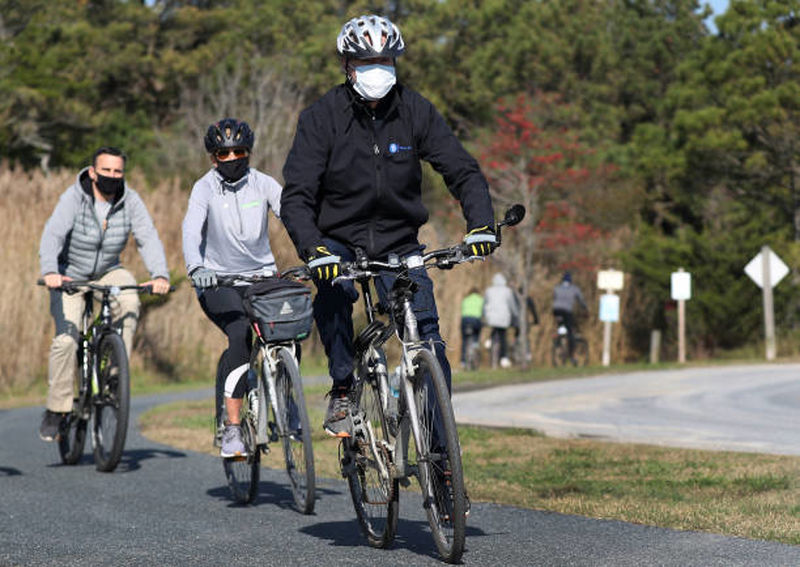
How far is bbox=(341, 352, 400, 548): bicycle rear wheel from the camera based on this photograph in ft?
18.9

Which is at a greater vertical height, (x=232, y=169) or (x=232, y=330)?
(x=232, y=169)

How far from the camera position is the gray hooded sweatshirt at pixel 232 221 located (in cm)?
767

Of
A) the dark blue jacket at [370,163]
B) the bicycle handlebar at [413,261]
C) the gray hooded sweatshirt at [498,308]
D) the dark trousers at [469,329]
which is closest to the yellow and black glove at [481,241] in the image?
the bicycle handlebar at [413,261]

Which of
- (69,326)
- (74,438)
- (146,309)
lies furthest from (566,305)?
(69,326)

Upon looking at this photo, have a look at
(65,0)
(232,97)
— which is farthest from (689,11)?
(65,0)

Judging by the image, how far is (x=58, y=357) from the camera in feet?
30.9

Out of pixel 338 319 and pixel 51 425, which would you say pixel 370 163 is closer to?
pixel 338 319

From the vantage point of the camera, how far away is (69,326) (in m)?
9.42

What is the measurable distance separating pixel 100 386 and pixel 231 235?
2029 millimetres

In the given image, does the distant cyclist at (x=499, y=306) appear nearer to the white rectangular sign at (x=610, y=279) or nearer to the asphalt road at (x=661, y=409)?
the asphalt road at (x=661, y=409)

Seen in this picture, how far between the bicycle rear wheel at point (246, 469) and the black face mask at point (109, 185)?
90.7 inches

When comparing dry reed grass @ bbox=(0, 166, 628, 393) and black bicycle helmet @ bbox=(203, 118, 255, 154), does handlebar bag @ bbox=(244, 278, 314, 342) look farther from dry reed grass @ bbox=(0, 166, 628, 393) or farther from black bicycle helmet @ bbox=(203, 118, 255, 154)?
dry reed grass @ bbox=(0, 166, 628, 393)

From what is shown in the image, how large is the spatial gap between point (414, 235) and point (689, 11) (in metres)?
40.7

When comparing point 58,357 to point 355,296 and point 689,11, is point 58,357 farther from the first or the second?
point 689,11
